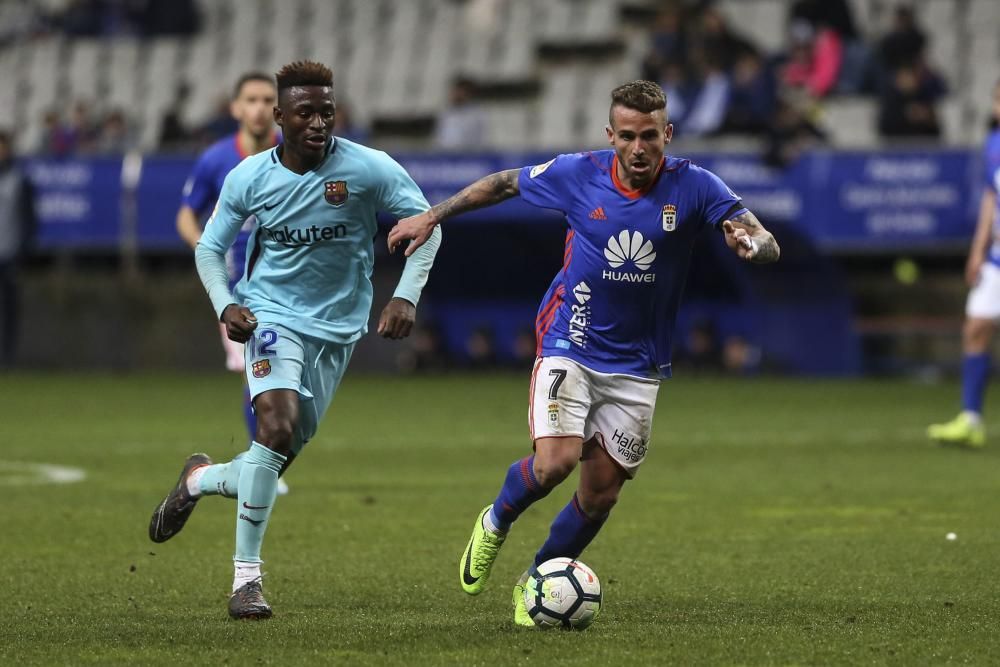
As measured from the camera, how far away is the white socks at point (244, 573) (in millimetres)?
6258

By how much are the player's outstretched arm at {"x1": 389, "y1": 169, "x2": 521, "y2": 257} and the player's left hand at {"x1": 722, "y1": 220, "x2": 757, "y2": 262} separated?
86 centimetres

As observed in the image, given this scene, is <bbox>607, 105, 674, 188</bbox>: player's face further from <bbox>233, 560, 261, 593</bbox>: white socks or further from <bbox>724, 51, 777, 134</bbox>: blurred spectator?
<bbox>724, 51, 777, 134</bbox>: blurred spectator

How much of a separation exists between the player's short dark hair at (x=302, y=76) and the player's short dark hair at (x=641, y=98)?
1054mm

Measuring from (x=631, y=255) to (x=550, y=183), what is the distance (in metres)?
0.41

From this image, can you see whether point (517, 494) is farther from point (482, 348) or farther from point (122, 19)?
point (122, 19)

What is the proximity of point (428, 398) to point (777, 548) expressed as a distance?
10099 mm

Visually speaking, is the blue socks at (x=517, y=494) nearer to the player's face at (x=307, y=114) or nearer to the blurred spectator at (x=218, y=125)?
the player's face at (x=307, y=114)

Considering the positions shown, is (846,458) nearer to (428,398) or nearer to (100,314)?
(428,398)

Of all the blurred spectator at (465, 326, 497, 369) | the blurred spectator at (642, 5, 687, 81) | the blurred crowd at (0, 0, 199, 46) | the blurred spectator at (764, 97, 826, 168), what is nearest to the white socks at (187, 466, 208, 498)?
the blurred spectator at (764, 97, 826, 168)

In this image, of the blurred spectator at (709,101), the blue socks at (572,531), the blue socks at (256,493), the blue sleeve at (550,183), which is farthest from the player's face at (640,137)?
the blurred spectator at (709,101)

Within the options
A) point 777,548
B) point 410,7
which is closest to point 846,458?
point 777,548

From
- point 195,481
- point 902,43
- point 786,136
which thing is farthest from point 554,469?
point 902,43

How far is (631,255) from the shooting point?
6.42 metres

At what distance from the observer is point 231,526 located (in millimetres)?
8984
